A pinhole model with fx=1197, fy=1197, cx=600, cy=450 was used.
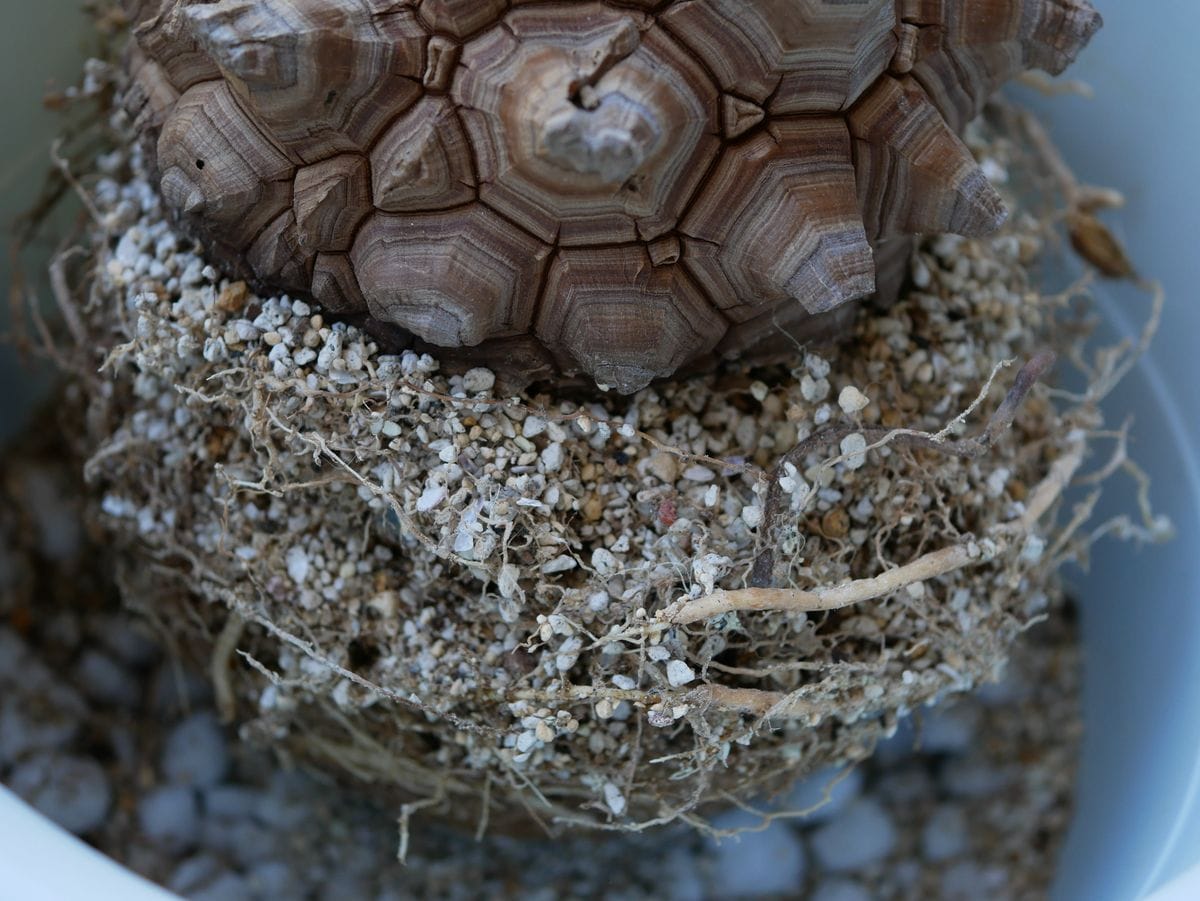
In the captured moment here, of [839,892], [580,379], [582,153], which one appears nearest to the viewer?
[582,153]

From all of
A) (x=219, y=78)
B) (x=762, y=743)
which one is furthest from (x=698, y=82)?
(x=762, y=743)

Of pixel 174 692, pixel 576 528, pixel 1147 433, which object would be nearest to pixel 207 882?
pixel 174 692

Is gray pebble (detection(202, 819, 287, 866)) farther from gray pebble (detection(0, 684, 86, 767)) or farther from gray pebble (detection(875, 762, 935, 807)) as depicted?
gray pebble (detection(875, 762, 935, 807))

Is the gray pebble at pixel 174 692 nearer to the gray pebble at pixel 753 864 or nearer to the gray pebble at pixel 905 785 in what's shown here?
the gray pebble at pixel 753 864

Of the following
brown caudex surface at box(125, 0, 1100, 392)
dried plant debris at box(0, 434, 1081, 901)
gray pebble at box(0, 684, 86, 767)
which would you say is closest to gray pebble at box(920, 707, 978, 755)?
dried plant debris at box(0, 434, 1081, 901)

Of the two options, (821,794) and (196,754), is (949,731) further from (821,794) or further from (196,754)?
(196,754)
